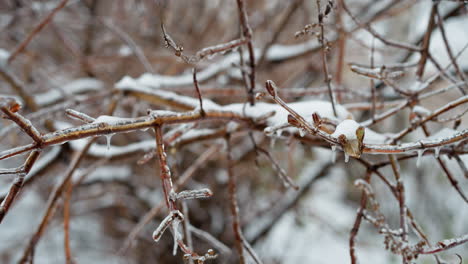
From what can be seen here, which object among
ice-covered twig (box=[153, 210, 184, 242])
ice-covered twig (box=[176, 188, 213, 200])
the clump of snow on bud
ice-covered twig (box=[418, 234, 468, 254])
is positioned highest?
the clump of snow on bud

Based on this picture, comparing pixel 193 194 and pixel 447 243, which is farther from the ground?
pixel 193 194

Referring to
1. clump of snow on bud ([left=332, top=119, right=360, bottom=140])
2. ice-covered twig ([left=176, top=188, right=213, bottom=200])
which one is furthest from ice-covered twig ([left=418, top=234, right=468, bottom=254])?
ice-covered twig ([left=176, top=188, right=213, bottom=200])

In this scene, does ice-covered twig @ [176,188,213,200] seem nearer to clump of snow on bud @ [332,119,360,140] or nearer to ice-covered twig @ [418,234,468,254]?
clump of snow on bud @ [332,119,360,140]

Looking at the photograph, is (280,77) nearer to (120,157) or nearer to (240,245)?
(120,157)

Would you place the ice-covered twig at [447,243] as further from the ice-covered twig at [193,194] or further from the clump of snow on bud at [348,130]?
the ice-covered twig at [193,194]

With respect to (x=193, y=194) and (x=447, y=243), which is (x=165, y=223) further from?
(x=447, y=243)

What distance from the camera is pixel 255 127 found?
25.7 inches

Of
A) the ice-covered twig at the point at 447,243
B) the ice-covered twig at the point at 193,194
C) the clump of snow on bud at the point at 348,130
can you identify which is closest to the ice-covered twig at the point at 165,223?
the ice-covered twig at the point at 193,194

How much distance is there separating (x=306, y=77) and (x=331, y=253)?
195 centimetres

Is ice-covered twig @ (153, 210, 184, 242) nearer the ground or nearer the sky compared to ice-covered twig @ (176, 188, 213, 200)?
nearer the ground

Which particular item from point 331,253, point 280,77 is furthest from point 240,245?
point 331,253

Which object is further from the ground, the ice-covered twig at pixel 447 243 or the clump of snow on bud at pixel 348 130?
the clump of snow on bud at pixel 348 130

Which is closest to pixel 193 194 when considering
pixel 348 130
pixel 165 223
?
pixel 165 223

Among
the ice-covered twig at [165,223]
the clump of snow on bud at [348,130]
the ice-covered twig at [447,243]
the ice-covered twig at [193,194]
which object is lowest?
the ice-covered twig at [447,243]
